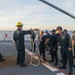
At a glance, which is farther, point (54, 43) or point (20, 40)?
point (54, 43)

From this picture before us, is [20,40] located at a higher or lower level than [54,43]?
higher

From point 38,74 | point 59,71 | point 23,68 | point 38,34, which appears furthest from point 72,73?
point 38,34

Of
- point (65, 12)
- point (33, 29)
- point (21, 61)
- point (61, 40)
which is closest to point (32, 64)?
point (21, 61)

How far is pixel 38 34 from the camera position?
13680 millimetres

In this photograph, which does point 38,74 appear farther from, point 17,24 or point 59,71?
point 17,24

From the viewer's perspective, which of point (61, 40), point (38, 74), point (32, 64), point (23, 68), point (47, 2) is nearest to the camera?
point (47, 2)

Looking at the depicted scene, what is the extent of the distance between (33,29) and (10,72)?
2535mm

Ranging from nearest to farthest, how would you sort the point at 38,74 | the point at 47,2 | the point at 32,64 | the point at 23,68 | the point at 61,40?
the point at 47,2, the point at 38,74, the point at 61,40, the point at 23,68, the point at 32,64

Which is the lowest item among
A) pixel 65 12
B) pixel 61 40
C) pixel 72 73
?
pixel 72 73

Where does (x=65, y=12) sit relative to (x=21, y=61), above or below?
above

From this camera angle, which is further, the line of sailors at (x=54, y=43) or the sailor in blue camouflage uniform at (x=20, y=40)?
the sailor in blue camouflage uniform at (x=20, y=40)

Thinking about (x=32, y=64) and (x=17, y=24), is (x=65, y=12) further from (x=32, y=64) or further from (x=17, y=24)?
(x=32, y=64)

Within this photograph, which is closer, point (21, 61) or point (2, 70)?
point (2, 70)

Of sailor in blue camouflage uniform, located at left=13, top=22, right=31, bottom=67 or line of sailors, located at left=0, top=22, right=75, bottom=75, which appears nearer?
line of sailors, located at left=0, top=22, right=75, bottom=75
